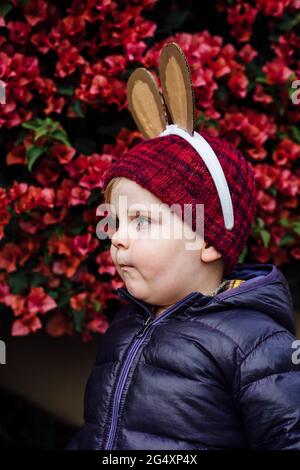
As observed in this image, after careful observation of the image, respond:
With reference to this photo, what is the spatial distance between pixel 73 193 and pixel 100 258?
0.26m

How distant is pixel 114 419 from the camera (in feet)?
5.73

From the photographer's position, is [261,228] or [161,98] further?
[261,228]

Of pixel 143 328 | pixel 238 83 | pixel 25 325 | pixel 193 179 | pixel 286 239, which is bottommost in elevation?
pixel 25 325

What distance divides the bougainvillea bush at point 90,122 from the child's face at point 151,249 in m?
0.61

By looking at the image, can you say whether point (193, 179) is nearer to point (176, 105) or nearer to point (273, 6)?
point (176, 105)

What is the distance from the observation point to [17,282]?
95.0 inches

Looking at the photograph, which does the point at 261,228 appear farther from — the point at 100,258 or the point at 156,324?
the point at 156,324

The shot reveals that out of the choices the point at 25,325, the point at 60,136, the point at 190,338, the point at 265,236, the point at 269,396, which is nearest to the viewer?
the point at 269,396

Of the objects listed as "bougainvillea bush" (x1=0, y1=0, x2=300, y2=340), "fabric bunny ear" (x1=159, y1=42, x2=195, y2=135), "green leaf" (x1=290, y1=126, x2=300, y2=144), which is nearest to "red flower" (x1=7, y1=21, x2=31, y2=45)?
"bougainvillea bush" (x1=0, y1=0, x2=300, y2=340)

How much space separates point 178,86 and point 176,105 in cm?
6

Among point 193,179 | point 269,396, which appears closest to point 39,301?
point 193,179

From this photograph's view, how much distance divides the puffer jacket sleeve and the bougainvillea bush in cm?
91
